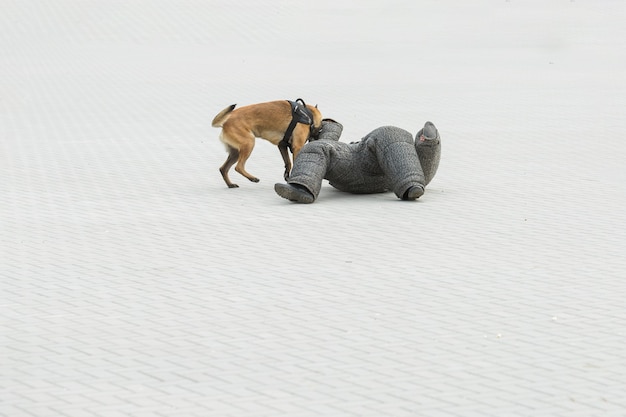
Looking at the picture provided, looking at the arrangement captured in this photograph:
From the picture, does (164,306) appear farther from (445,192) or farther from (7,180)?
(7,180)

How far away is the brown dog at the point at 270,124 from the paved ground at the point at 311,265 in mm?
490

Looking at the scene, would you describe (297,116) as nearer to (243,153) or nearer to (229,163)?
(243,153)

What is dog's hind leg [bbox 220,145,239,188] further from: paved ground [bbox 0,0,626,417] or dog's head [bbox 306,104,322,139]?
dog's head [bbox 306,104,322,139]

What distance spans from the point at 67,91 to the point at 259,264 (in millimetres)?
12355

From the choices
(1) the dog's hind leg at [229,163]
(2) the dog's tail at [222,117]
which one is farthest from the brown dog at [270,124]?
(1) the dog's hind leg at [229,163]

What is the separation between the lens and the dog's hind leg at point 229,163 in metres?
10.9

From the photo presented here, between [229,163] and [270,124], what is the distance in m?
0.58

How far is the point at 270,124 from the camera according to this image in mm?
10688

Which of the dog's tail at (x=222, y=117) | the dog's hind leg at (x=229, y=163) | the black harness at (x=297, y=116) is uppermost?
the black harness at (x=297, y=116)

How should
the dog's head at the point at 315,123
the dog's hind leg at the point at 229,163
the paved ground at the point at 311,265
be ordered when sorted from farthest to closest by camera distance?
the dog's hind leg at the point at 229,163 < the dog's head at the point at 315,123 < the paved ground at the point at 311,265

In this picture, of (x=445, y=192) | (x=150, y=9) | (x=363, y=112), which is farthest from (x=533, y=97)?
(x=150, y=9)

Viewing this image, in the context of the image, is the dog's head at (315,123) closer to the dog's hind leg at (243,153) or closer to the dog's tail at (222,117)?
the dog's hind leg at (243,153)

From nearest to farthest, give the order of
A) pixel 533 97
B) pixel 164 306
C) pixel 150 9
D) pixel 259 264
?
pixel 164 306 < pixel 259 264 < pixel 533 97 < pixel 150 9

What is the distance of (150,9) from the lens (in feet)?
99.1
